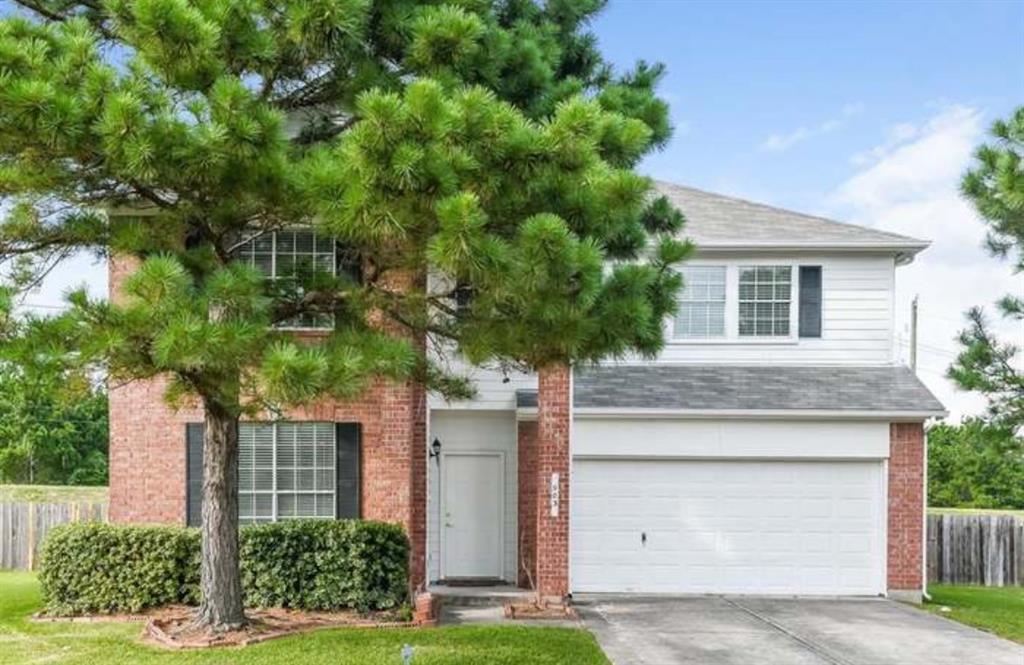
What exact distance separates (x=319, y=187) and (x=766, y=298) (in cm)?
970

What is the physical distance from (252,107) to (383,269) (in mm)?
1953

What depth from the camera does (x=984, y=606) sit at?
42.4ft

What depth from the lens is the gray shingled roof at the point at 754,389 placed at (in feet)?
43.0

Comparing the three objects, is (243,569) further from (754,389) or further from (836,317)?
(836,317)

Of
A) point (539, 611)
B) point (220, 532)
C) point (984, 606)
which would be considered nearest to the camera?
point (220, 532)

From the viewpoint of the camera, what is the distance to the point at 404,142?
5.90 metres

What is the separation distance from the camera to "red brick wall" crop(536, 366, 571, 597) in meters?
11.6

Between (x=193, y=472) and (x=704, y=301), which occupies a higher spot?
(x=704, y=301)

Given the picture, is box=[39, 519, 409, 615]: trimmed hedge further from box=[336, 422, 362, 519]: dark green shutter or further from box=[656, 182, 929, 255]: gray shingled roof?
box=[656, 182, 929, 255]: gray shingled roof

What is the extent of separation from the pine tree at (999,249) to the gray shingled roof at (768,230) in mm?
2031

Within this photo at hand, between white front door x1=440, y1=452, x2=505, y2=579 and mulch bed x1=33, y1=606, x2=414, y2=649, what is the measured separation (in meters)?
3.09

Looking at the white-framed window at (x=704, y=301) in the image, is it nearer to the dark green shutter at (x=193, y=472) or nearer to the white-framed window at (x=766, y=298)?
the white-framed window at (x=766, y=298)

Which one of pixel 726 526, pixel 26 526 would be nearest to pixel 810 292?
pixel 726 526

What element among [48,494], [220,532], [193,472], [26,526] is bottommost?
[48,494]
